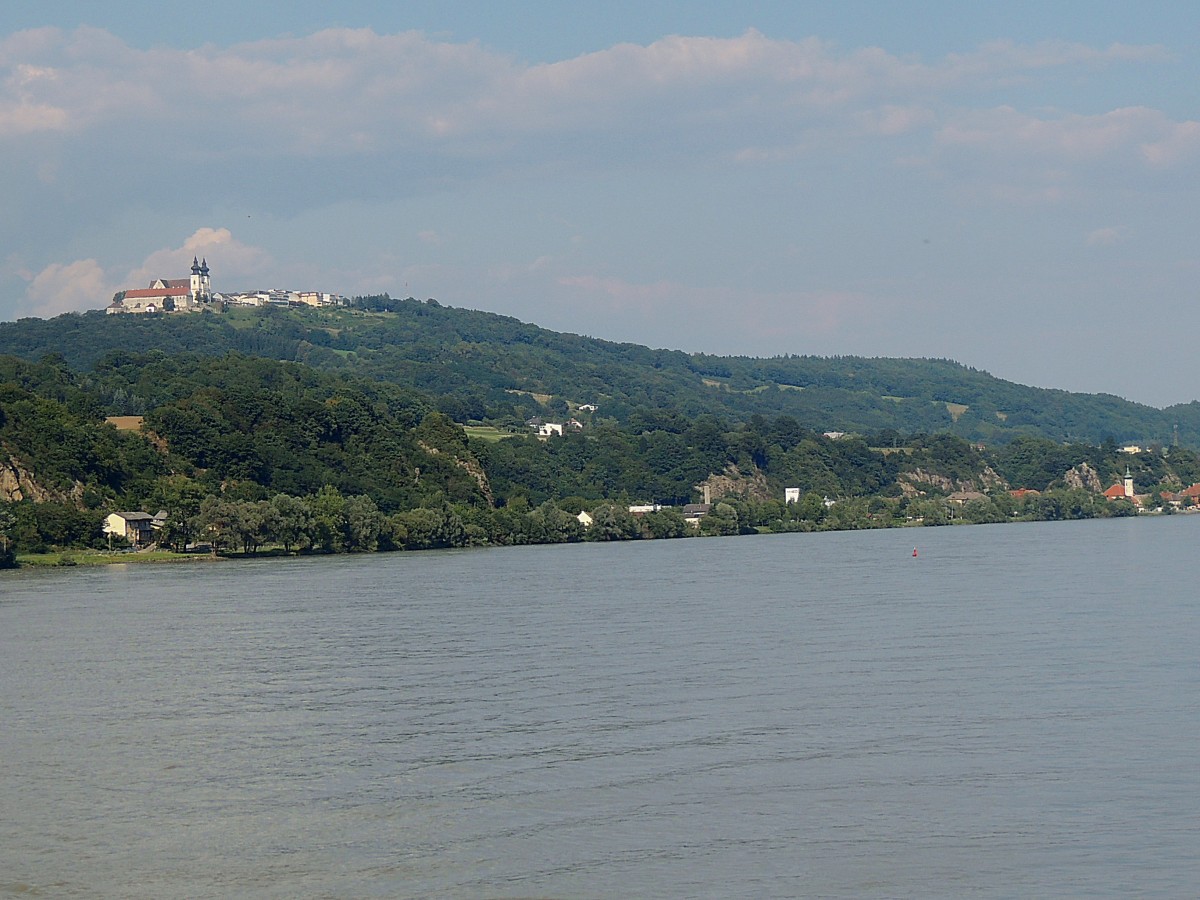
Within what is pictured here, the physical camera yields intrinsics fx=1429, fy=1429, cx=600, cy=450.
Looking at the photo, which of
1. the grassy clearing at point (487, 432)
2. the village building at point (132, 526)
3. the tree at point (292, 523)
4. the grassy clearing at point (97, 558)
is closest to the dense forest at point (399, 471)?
the tree at point (292, 523)

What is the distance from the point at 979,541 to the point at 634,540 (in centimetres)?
2862

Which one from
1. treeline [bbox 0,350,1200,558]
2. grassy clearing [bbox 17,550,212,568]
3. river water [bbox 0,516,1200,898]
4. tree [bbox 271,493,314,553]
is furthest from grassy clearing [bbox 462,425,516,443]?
river water [bbox 0,516,1200,898]

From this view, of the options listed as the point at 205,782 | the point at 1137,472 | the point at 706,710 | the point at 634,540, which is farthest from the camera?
the point at 1137,472

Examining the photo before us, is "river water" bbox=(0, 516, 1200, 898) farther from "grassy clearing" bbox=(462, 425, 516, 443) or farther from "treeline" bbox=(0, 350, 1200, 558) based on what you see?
"grassy clearing" bbox=(462, 425, 516, 443)

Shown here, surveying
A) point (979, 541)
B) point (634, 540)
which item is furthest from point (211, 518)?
point (979, 541)

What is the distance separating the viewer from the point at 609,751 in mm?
21859

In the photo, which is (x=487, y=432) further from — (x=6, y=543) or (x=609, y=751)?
(x=609, y=751)

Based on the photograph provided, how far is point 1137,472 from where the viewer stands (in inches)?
7840

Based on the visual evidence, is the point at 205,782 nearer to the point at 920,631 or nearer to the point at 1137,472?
the point at 920,631

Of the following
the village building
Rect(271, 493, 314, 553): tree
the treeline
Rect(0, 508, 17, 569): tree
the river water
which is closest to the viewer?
the river water

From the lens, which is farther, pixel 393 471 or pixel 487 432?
pixel 487 432

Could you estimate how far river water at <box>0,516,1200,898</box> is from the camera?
1586cm

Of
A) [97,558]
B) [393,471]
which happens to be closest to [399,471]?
[393,471]

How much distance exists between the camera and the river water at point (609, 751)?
1586 centimetres
